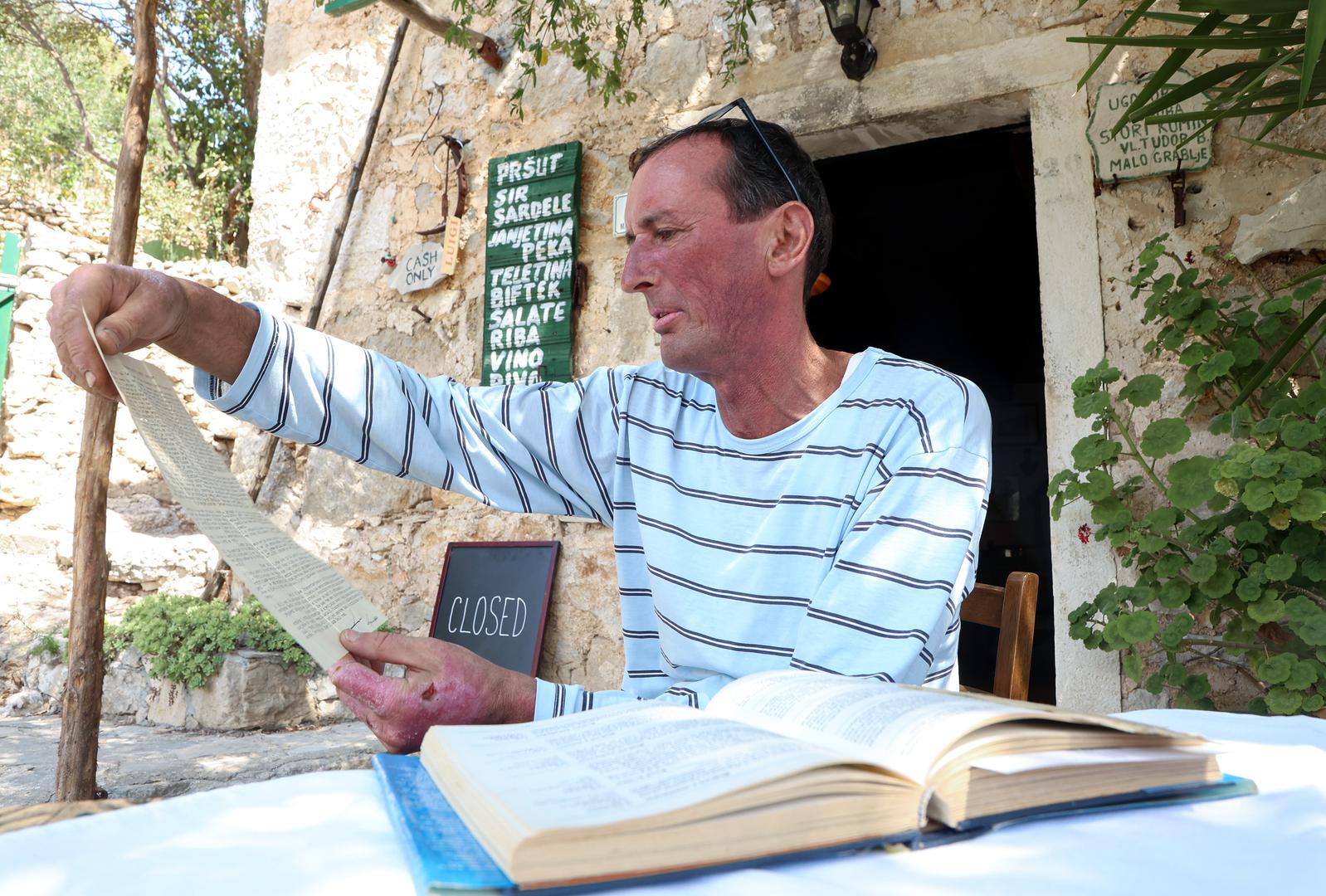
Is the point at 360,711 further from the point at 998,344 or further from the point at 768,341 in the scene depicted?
the point at 998,344

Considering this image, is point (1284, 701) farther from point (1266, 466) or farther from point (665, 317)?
point (665, 317)

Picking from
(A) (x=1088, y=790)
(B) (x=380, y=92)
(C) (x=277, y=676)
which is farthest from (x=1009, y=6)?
(C) (x=277, y=676)

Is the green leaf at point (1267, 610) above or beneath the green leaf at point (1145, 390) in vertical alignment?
beneath

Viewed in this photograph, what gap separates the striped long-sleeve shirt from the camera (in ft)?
3.90

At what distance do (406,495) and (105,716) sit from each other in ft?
5.81

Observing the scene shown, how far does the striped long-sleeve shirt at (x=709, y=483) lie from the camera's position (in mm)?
1188

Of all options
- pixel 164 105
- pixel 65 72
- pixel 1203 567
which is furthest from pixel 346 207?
pixel 65 72

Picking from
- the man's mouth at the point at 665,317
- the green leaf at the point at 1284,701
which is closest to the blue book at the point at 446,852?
the man's mouth at the point at 665,317

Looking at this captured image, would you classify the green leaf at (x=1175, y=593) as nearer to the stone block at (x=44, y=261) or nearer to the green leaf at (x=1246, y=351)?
the green leaf at (x=1246, y=351)

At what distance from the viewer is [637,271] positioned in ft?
5.14

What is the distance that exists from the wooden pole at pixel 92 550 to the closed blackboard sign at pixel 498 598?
1176mm

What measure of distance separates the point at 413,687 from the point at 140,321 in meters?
0.54

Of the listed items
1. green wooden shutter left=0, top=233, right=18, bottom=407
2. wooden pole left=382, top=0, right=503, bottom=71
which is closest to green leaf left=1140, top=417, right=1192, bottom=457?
wooden pole left=382, top=0, right=503, bottom=71

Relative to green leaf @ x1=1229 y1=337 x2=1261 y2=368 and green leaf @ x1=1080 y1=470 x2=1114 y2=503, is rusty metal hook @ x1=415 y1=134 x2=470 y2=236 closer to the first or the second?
green leaf @ x1=1080 y1=470 x2=1114 y2=503
